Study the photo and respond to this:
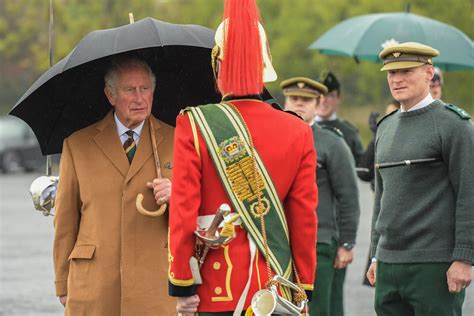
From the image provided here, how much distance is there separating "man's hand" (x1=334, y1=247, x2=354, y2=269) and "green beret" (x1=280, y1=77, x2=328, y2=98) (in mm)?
1126

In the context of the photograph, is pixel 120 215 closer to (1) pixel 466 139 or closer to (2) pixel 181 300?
(2) pixel 181 300

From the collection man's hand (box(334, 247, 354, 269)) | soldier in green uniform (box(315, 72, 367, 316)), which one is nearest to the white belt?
man's hand (box(334, 247, 354, 269))

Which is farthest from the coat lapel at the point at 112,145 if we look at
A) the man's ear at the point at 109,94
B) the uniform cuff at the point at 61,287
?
the uniform cuff at the point at 61,287

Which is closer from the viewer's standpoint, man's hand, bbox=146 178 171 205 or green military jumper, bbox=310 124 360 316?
man's hand, bbox=146 178 171 205

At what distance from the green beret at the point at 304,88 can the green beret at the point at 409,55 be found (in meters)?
2.40

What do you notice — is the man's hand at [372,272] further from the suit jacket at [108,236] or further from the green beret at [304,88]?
the green beret at [304,88]

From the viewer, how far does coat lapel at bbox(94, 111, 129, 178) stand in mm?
5930

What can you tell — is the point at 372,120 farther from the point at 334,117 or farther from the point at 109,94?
the point at 109,94

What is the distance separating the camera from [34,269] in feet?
45.8

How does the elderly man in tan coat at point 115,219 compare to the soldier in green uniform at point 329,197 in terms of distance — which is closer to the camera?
the elderly man in tan coat at point 115,219

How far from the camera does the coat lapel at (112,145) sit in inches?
233

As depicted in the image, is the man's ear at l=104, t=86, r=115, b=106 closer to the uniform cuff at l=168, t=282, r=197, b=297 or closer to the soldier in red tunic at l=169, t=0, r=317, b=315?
the soldier in red tunic at l=169, t=0, r=317, b=315

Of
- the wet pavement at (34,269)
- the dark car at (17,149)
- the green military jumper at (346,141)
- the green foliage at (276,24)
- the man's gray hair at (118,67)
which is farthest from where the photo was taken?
the green foliage at (276,24)

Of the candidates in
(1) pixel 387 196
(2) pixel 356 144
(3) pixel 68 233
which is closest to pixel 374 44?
(2) pixel 356 144
